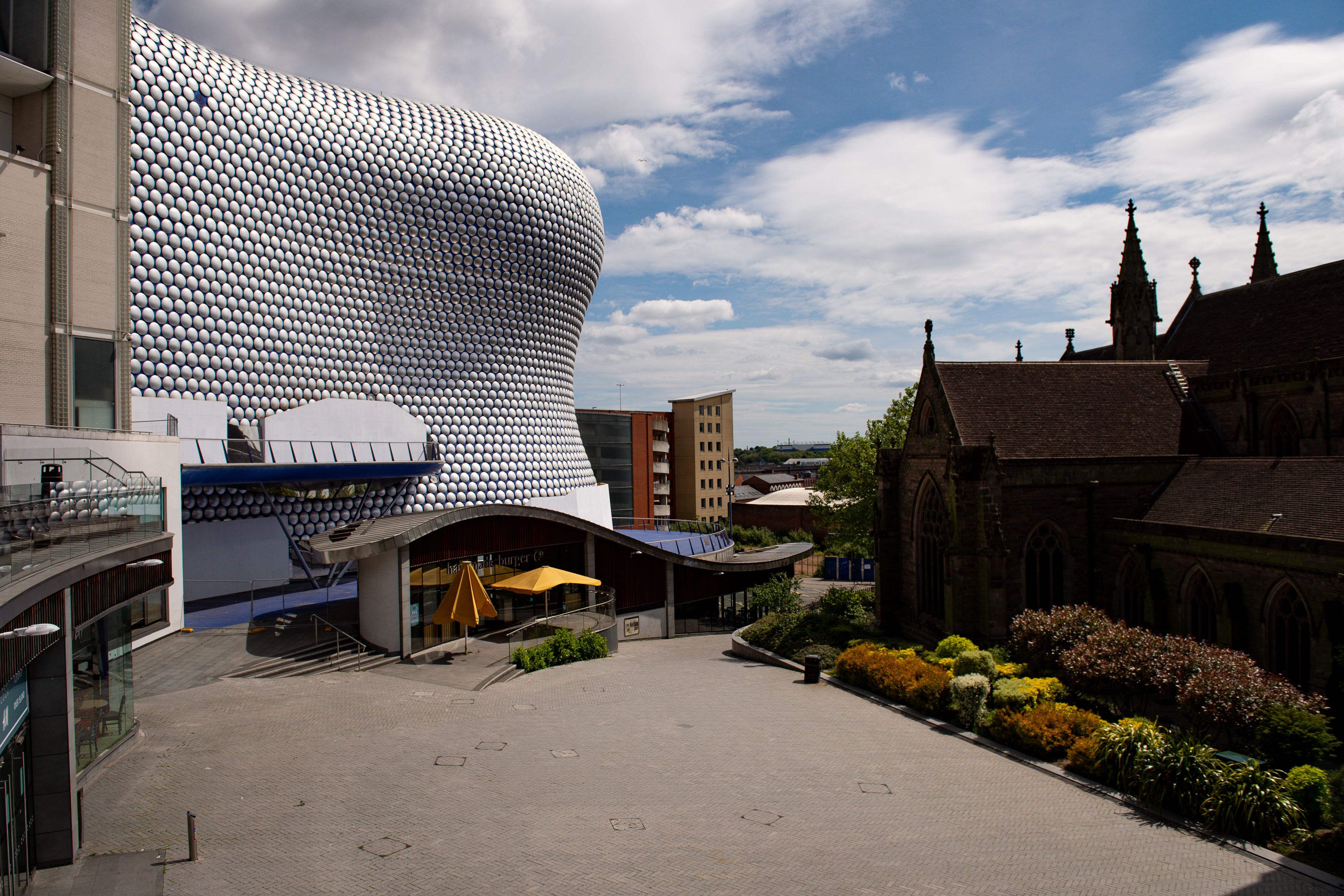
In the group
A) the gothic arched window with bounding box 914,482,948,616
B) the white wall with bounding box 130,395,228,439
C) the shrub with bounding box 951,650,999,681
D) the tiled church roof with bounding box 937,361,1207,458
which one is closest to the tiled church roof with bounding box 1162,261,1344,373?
the tiled church roof with bounding box 937,361,1207,458

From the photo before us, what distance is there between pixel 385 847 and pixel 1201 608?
63.8 feet

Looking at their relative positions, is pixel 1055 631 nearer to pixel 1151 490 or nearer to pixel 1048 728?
pixel 1048 728

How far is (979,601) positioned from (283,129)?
34.3 m

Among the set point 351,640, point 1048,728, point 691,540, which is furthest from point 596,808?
point 691,540

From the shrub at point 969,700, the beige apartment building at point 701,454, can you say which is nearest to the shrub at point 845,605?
the shrub at point 969,700

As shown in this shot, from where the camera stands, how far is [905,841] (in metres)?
10.5

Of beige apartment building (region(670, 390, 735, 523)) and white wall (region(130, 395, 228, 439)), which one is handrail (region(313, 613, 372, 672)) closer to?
white wall (region(130, 395, 228, 439))

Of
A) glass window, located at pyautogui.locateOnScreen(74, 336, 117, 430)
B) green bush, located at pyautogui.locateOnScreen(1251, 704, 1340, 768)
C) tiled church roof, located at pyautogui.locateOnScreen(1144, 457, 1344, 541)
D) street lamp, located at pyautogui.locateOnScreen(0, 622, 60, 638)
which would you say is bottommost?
green bush, located at pyautogui.locateOnScreen(1251, 704, 1340, 768)

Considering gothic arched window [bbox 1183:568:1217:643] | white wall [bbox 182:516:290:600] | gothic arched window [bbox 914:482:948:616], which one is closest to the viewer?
gothic arched window [bbox 1183:568:1217:643]

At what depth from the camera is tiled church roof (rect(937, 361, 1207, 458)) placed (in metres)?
24.6

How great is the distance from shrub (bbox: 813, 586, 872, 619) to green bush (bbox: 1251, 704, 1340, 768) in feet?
51.1

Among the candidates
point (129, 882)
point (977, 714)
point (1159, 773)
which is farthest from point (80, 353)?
point (1159, 773)

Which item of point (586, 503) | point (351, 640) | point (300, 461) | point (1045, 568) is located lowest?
point (351, 640)

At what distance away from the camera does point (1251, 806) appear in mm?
11008
